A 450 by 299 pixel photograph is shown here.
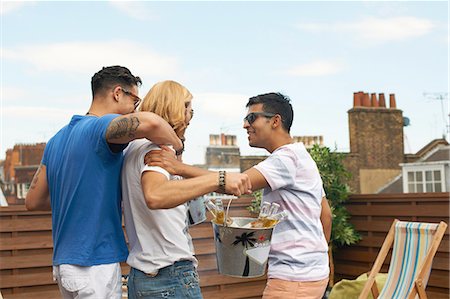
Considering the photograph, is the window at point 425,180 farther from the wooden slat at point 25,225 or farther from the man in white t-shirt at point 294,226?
the man in white t-shirt at point 294,226

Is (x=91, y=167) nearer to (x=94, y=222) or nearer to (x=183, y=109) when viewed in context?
(x=94, y=222)

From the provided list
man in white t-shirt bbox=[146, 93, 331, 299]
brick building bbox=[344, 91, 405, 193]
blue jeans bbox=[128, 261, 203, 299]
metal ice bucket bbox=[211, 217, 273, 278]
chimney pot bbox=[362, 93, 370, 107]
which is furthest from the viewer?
brick building bbox=[344, 91, 405, 193]

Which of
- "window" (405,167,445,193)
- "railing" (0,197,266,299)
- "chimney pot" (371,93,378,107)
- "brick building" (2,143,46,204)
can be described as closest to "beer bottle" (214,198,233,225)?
"railing" (0,197,266,299)

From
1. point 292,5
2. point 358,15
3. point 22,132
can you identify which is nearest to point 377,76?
point 358,15

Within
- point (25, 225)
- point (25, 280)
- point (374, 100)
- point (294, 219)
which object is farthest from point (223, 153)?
point (294, 219)

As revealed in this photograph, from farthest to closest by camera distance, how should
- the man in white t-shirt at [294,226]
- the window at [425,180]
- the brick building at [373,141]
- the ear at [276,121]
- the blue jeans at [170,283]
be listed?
the brick building at [373,141]
the window at [425,180]
the ear at [276,121]
the man in white t-shirt at [294,226]
the blue jeans at [170,283]

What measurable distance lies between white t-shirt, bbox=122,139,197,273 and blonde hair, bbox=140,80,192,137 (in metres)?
0.11

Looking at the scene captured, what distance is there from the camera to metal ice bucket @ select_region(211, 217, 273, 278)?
233 cm

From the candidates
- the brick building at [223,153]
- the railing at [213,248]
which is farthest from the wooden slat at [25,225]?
the brick building at [223,153]

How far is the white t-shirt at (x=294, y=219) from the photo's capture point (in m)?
2.60

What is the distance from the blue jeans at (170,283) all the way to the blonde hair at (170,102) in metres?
0.45

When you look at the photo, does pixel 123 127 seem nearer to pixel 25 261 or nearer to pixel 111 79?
pixel 111 79

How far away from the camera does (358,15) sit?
21.8 meters

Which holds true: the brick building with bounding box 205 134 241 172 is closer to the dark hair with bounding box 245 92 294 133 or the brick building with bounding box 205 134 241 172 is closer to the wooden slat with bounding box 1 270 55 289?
the wooden slat with bounding box 1 270 55 289
